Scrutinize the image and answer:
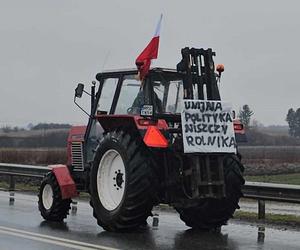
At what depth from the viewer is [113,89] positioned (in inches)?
406

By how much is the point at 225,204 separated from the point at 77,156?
9.75 ft

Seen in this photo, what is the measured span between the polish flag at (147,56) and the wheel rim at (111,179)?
4.25ft

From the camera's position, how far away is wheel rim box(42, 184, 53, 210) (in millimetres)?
10914

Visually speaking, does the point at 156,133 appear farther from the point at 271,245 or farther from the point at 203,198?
the point at 271,245

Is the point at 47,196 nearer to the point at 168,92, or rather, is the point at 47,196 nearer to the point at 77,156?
the point at 77,156

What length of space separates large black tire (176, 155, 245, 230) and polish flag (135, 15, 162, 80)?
1808 millimetres

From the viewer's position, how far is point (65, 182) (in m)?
10.7

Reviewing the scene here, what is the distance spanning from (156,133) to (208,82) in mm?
1349

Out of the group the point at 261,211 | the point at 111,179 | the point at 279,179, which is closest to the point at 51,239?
the point at 111,179

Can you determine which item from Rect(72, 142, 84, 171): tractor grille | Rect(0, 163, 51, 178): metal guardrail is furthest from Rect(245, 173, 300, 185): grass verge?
Rect(72, 142, 84, 171): tractor grille

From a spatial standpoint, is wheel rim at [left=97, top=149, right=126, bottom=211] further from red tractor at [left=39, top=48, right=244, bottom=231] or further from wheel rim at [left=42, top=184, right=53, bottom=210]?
wheel rim at [left=42, top=184, right=53, bottom=210]

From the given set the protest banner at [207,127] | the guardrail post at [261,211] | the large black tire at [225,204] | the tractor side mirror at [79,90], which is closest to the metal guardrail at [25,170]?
the tractor side mirror at [79,90]

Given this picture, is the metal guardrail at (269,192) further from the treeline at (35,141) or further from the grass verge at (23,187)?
the treeline at (35,141)

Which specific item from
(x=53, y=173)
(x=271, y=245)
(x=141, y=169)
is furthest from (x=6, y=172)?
(x=271, y=245)
